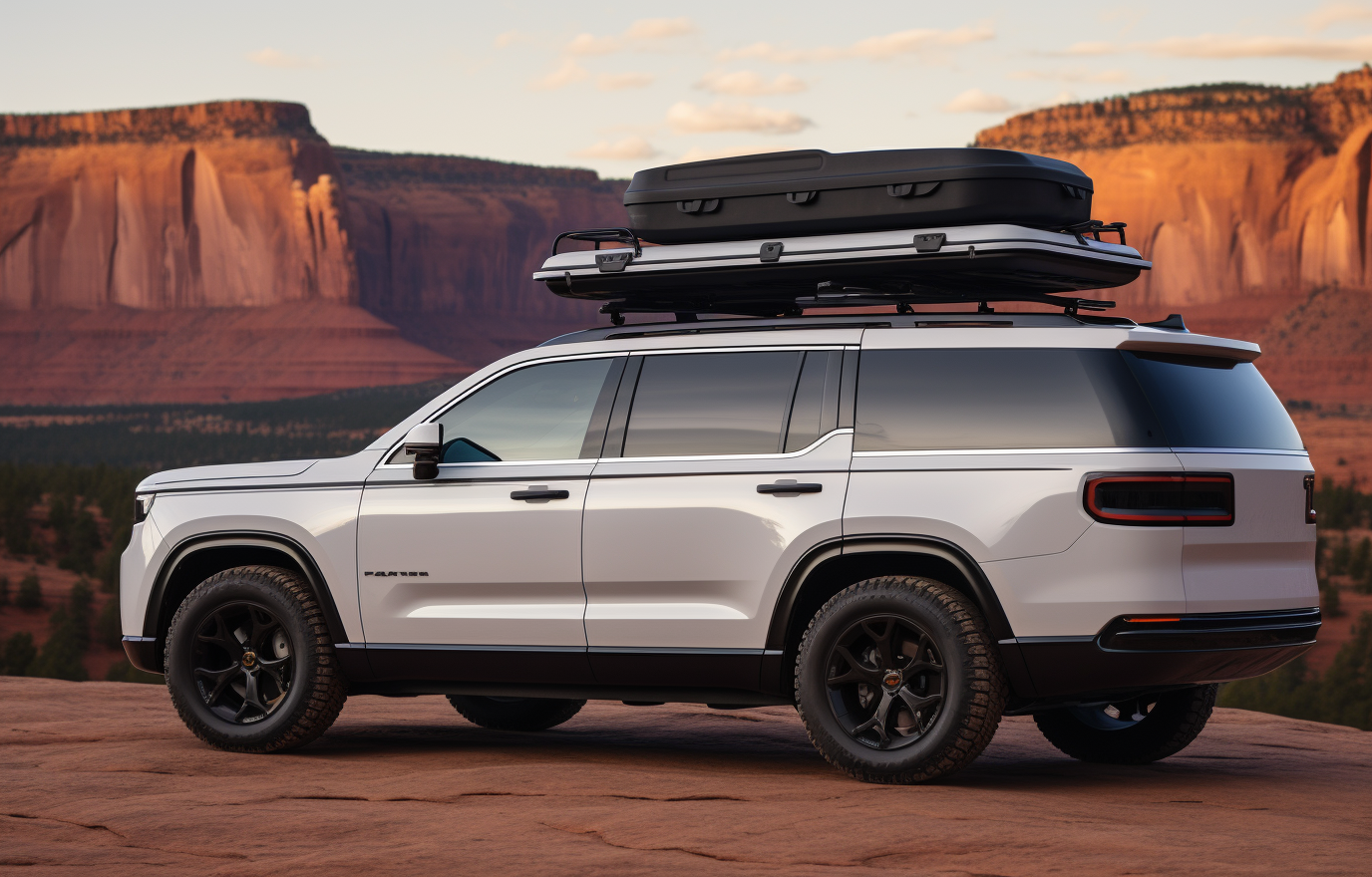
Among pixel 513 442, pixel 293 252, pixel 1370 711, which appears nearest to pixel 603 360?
pixel 513 442

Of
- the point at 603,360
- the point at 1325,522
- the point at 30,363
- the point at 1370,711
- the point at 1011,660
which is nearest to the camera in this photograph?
the point at 1011,660

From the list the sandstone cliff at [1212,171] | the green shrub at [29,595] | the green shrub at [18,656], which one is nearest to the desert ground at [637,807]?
the green shrub at [18,656]

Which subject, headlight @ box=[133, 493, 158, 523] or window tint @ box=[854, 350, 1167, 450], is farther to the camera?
headlight @ box=[133, 493, 158, 523]

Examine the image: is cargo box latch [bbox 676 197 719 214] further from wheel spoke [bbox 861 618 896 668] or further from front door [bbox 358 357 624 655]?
wheel spoke [bbox 861 618 896 668]

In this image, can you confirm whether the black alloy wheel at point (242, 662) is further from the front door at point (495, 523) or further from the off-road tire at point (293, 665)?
the front door at point (495, 523)

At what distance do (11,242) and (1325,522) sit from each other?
95.9 meters

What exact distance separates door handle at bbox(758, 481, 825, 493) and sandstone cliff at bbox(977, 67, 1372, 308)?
93913mm

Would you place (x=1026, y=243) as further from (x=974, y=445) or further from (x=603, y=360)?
(x=603, y=360)

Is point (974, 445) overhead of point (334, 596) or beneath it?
overhead

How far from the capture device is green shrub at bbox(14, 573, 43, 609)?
120 feet

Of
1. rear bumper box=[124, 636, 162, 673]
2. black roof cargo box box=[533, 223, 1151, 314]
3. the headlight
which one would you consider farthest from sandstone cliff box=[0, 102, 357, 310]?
black roof cargo box box=[533, 223, 1151, 314]

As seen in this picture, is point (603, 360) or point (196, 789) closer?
point (196, 789)

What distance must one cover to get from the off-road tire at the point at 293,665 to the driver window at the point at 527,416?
82 centimetres

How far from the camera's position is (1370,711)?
2875 cm
